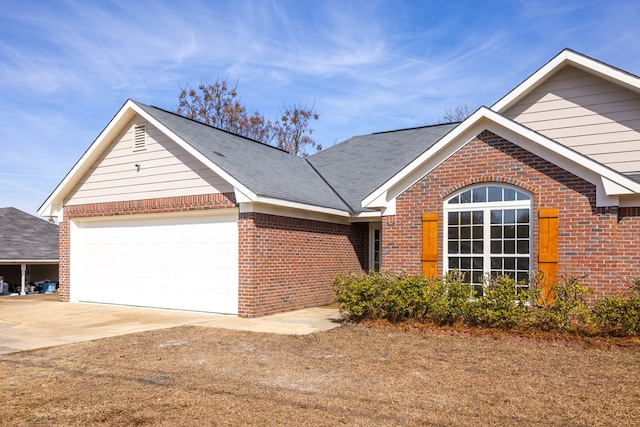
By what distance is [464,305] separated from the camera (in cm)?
1027

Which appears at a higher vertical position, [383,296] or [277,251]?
[277,251]

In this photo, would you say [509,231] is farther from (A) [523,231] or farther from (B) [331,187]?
(B) [331,187]

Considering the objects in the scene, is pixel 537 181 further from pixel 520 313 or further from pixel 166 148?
pixel 166 148

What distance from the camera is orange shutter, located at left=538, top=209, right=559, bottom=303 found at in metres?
10.5

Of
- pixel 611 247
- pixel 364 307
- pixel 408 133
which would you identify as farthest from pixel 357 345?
pixel 408 133

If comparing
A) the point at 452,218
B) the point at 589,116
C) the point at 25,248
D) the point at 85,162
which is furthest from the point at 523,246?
the point at 25,248

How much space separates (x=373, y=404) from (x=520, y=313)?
501cm

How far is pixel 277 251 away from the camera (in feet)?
43.6

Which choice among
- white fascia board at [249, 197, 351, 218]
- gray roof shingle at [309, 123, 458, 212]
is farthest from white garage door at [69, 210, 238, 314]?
gray roof shingle at [309, 123, 458, 212]

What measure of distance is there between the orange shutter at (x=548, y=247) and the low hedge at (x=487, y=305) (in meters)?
0.24

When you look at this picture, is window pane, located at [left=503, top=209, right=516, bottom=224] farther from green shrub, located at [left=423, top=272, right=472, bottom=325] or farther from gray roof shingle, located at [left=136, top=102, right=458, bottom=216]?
gray roof shingle, located at [left=136, top=102, right=458, bottom=216]

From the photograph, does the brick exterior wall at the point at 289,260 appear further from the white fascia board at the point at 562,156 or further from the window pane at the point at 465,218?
the white fascia board at the point at 562,156

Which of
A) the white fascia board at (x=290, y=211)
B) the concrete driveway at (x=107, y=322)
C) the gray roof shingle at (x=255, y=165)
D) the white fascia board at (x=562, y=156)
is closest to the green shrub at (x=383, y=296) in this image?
the concrete driveway at (x=107, y=322)

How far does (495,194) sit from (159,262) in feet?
30.0
